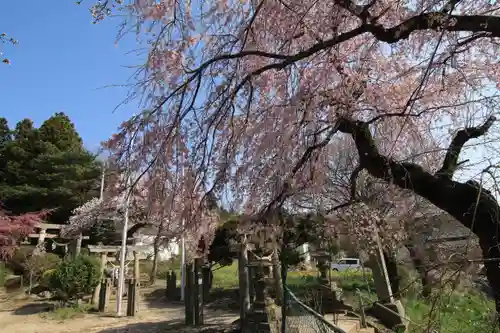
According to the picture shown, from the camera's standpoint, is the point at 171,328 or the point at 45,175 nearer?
the point at 171,328

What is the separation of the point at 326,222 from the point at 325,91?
3502 millimetres

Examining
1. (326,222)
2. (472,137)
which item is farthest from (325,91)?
(326,222)

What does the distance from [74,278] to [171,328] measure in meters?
4.77

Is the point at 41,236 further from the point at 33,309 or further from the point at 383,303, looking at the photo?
the point at 383,303

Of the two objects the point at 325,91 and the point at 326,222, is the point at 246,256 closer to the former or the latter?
the point at 326,222

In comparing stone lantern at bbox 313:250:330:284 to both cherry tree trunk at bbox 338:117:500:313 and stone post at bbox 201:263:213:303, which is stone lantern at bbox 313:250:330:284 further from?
cherry tree trunk at bbox 338:117:500:313

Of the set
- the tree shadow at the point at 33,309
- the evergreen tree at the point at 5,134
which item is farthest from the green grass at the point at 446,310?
the evergreen tree at the point at 5,134

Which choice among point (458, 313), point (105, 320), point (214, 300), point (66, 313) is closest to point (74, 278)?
point (66, 313)

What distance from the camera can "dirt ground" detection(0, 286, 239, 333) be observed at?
11.0m

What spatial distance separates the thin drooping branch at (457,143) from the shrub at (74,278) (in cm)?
1272

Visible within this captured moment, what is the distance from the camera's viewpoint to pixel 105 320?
12484 millimetres

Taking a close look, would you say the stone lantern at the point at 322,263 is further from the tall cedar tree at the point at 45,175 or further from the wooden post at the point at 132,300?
the tall cedar tree at the point at 45,175

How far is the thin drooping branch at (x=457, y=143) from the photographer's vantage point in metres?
3.79

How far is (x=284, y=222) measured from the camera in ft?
19.6
